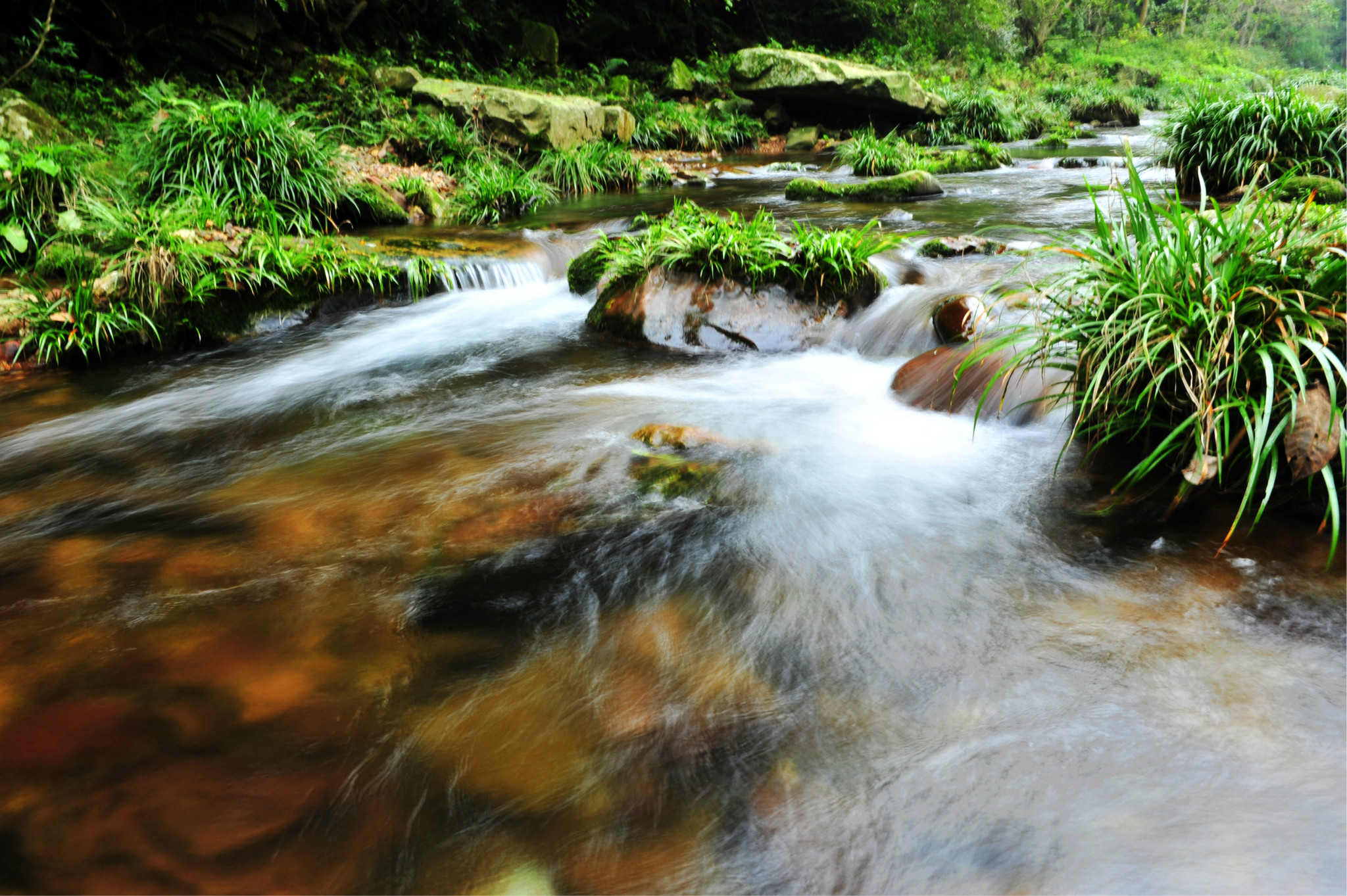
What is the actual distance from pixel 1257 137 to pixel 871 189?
12.2ft

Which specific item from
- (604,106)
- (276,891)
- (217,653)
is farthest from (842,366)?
(604,106)

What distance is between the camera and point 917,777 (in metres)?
1.63

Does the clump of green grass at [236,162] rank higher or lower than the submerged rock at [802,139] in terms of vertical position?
lower

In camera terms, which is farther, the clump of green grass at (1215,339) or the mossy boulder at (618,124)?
the mossy boulder at (618,124)

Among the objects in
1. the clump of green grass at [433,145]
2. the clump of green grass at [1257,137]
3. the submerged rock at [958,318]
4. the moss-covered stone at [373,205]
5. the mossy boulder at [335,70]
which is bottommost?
the submerged rock at [958,318]

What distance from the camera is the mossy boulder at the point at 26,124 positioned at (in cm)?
666

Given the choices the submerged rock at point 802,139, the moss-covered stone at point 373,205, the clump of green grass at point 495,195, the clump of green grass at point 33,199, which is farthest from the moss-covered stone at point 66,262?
the submerged rock at point 802,139

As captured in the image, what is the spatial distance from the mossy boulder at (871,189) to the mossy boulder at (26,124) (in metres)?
7.87

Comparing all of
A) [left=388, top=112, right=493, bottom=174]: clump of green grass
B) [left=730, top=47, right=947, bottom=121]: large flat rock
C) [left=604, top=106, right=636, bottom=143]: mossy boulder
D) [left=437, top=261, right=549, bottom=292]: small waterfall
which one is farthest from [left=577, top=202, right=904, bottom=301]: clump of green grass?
[left=730, top=47, right=947, bottom=121]: large flat rock

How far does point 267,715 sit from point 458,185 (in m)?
9.09

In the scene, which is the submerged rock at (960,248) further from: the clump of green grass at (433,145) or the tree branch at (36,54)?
the tree branch at (36,54)

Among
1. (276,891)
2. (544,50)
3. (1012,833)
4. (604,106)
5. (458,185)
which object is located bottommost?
(1012,833)

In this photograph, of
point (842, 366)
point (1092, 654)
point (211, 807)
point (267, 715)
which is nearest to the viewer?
point (211, 807)

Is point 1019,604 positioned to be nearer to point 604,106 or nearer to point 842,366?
point 842,366
